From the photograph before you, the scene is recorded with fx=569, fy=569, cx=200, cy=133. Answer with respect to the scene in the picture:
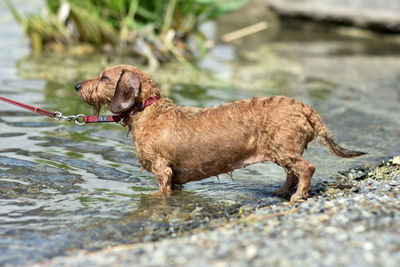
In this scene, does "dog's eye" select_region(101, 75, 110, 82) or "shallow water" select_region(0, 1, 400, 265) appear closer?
"shallow water" select_region(0, 1, 400, 265)

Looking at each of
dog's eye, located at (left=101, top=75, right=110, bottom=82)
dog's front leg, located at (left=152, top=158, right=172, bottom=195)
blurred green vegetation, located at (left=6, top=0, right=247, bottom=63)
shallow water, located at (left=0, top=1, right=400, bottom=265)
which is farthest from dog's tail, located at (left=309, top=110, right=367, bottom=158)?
blurred green vegetation, located at (left=6, top=0, right=247, bottom=63)

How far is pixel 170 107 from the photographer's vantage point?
18.5ft

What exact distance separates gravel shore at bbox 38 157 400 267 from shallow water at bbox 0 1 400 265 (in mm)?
538

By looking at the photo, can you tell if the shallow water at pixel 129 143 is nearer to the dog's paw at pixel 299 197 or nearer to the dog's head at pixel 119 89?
the dog's paw at pixel 299 197

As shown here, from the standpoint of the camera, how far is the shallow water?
491 centimetres

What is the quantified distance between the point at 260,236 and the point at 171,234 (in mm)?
945

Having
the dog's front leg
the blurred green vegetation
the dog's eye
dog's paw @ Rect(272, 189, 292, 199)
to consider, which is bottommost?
dog's paw @ Rect(272, 189, 292, 199)

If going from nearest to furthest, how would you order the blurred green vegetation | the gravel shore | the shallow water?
the gravel shore
the shallow water
the blurred green vegetation

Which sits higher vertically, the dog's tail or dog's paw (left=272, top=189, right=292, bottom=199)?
the dog's tail

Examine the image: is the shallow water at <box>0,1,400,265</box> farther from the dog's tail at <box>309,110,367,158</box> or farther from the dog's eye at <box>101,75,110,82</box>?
the dog's eye at <box>101,75,110,82</box>

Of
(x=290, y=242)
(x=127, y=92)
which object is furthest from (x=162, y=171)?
(x=290, y=242)

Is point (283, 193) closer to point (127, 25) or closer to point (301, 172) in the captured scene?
point (301, 172)

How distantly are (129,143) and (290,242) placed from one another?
3.95 metres

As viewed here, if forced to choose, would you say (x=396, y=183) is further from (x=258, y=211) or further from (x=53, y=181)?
(x=53, y=181)
